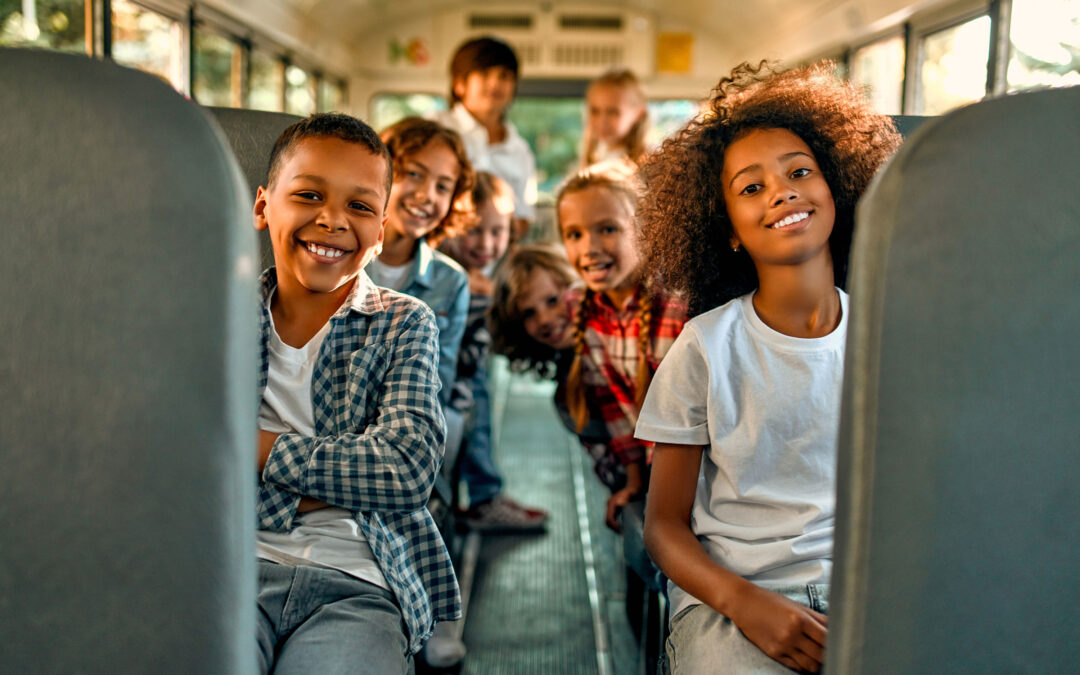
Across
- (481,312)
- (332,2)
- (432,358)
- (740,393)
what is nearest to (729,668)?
(740,393)

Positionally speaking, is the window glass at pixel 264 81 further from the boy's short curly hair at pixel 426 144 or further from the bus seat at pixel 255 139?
the bus seat at pixel 255 139

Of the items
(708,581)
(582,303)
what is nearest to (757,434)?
(708,581)

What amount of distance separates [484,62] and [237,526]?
10.1 ft

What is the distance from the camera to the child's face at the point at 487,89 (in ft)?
11.6

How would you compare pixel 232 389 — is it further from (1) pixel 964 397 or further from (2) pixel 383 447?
(1) pixel 964 397

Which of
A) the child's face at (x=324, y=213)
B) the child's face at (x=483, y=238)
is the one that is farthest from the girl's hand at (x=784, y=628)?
the child's face at (x=483, y=238)

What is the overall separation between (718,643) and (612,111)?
308 cm

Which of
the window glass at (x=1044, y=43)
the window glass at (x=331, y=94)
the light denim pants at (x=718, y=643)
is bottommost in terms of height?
the light denim pants at (x=718, y=643)

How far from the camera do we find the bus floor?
2113 mm

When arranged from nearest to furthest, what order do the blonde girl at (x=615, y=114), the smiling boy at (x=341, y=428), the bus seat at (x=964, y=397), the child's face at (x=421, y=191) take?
the bus seat at (x=964, y=397)
the smiling boy at (x=341, y=428)
the child's face at (x=421, y=191)
the blonde girl at (x=615, y=114)

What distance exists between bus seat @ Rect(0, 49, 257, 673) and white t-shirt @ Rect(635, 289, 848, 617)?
0.66 meters

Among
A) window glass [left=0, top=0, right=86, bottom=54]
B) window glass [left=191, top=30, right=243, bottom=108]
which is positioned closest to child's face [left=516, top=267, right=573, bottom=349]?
window glass [left=0, top=0, right=86, bottom=54]

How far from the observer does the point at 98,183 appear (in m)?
0.70

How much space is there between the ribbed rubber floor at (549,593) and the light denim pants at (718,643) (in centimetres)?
100
